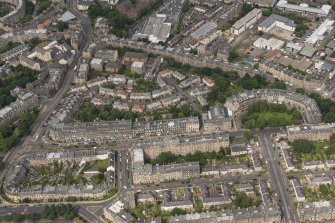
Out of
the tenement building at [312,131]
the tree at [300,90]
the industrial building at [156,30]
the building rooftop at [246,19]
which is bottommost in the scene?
the industrial building at [156,30]

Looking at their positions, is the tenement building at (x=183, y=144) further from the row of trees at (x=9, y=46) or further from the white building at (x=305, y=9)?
the white building at (x=305, y=9)

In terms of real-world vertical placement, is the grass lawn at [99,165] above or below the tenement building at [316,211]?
below

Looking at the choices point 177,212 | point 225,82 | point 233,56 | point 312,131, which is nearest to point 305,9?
point 233,56

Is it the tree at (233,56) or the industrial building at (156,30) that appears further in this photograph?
the industrial building at (156,30)

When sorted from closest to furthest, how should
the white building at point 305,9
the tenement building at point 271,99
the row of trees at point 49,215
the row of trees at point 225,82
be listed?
1. the row of trees at point 49,215
2. the tenement building at point 271,99
3. the row of trees at point 225,82
4. the white building at point 305,9

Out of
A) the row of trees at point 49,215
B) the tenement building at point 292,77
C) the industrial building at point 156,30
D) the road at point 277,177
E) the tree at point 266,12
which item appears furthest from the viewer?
the tree at point 266,12

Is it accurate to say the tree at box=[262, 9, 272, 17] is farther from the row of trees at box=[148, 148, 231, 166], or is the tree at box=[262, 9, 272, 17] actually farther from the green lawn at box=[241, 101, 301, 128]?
the row of trees at box=[148, 148, 231, 166]

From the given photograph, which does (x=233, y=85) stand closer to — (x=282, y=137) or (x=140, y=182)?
(x=282, y=137)

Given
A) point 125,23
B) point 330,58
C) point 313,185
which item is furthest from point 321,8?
point 313,185

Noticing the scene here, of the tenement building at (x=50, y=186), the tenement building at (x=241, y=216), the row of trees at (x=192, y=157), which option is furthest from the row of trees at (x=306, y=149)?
the tenement building at (x=50, y=186)
